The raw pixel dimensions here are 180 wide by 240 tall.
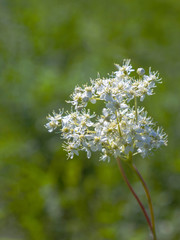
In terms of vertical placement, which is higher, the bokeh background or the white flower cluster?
the bokeh background

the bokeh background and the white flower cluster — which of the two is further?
the bokeh background

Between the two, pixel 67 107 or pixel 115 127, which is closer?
pixel 115 127

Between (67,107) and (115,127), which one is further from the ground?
(67,107)

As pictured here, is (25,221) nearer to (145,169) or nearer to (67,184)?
(67,184)

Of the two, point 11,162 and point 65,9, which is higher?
point 65,9

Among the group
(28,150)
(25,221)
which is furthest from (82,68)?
(25,221)

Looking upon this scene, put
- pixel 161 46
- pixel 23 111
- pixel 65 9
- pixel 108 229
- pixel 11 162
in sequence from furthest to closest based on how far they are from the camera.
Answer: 1. pixel 65 9
2. pixel 161 46
3. pixel 23 111
4. pixel 11 162
5. pixel 108 229

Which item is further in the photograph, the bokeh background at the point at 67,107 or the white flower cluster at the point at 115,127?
the bokeh background at the point at 67,107

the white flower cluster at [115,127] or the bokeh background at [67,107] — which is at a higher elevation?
the bokeh background at [67,107]
